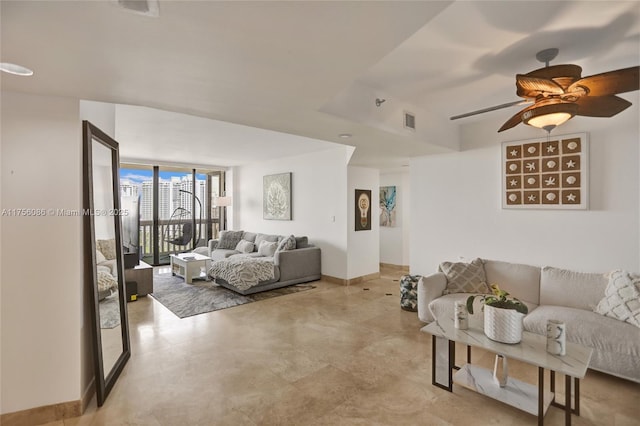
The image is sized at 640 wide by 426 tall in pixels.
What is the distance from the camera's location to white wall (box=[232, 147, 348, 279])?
5.78 metres

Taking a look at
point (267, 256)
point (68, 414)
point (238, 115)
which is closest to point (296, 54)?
point (238, 115)

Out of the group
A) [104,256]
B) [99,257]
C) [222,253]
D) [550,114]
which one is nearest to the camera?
[550,114]

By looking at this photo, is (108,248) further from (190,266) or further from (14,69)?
(190,266)

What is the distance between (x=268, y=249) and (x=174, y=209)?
11.3 feet

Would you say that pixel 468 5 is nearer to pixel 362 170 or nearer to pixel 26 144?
pixel 26 144

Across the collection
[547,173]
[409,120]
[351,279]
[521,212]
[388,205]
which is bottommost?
[351,279]

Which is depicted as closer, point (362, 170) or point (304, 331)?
point (304, 331)

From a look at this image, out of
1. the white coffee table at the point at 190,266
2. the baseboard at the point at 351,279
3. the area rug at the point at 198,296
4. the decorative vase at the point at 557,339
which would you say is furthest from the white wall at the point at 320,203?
the decorative vase at the point at 557,339

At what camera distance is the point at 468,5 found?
1.75 m

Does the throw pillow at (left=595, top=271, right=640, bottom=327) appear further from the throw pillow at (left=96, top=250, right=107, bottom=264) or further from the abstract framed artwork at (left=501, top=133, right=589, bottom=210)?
the throw pillow at (left=96, top=250, right=107, bottom=264)

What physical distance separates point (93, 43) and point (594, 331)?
152 inches

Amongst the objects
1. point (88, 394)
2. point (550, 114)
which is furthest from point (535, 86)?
point (88, 394)

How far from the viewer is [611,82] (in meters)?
1.87

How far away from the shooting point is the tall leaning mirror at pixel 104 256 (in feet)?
7.50
